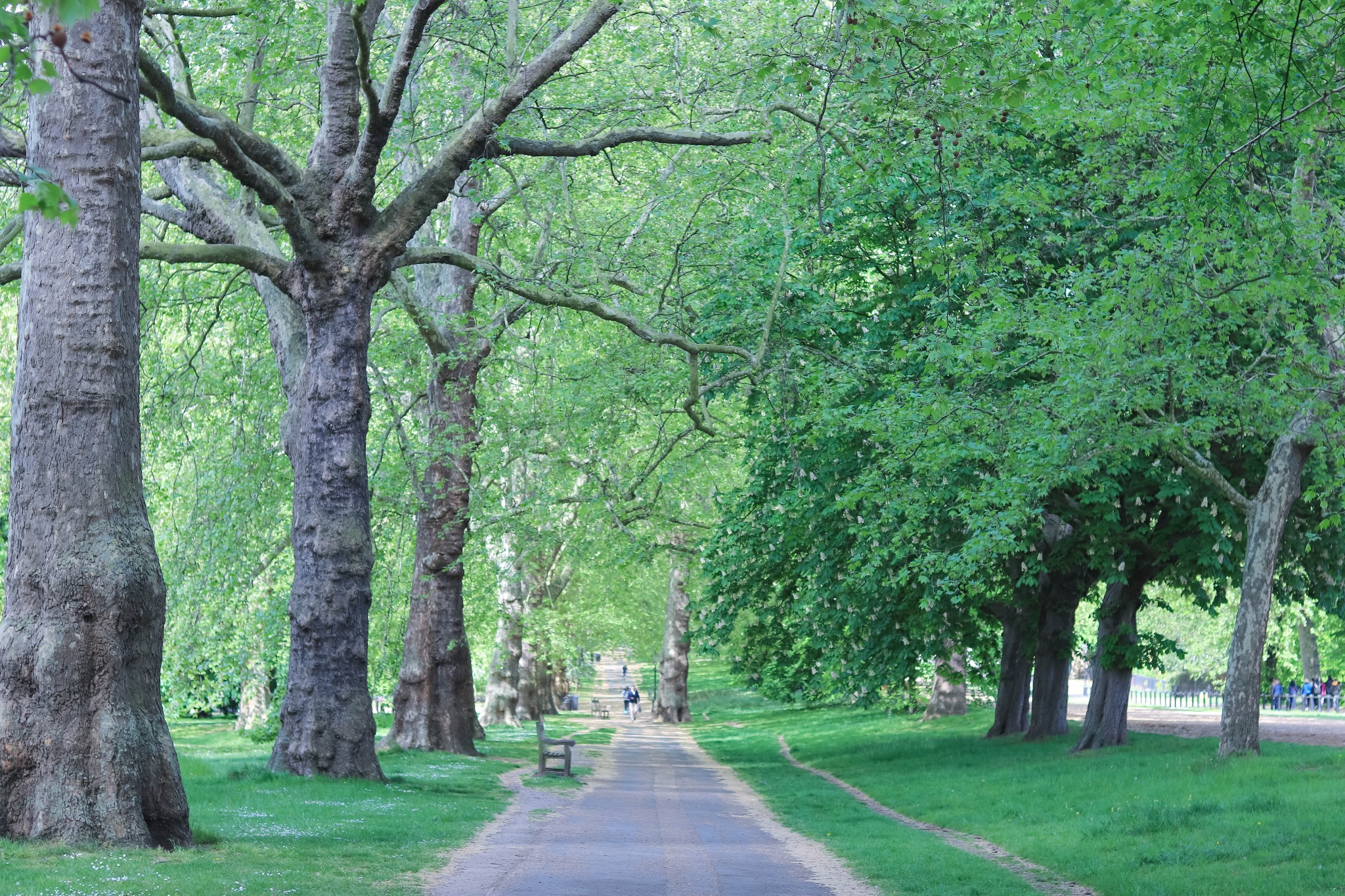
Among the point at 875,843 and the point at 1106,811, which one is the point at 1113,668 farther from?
the point at 875,843

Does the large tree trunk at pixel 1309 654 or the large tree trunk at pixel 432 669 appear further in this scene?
the large tree trunk at pixel 1309 654

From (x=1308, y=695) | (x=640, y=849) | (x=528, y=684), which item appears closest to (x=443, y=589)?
(x=640, y=849)

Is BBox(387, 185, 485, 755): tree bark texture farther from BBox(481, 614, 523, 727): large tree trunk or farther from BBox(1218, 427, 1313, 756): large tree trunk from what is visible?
BBox(481, 614, 523, 727): large tree trunk

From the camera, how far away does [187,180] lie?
59.3ft

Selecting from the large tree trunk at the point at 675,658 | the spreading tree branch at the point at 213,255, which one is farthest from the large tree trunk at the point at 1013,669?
the spreading tree branch at the point at 213,255

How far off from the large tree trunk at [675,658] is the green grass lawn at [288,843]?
24109 mm

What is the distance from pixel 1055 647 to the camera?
84.5 feet

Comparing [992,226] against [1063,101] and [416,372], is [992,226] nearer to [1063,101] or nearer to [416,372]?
[1063,101]

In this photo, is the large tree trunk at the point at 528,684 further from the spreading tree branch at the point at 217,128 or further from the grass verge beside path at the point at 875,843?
the spreading tree branch at the point at 217,128

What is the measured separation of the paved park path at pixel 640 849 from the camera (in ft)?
34.3

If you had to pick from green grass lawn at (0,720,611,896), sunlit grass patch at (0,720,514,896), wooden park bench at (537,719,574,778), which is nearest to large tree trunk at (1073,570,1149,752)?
wooden park bench at (537,719,574,778)

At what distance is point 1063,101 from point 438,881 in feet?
33.8

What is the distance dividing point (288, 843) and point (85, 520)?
10.8 feet

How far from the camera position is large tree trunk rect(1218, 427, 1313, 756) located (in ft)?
59.8
